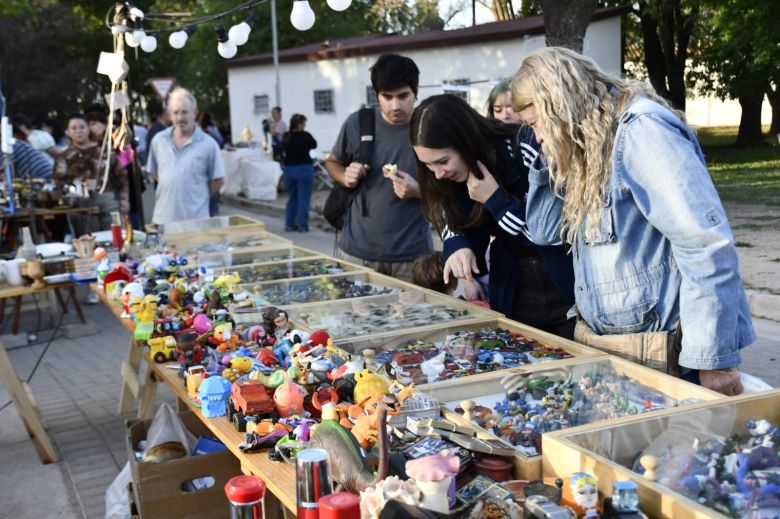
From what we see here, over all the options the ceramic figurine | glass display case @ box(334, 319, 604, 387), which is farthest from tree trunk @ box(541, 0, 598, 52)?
the ceramic figurine

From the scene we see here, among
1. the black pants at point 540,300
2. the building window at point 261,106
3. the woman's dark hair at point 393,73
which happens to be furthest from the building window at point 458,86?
the black pants at point 540,300

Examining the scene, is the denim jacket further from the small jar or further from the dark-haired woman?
the dark-haired woman

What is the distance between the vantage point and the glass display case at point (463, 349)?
232 centimetres

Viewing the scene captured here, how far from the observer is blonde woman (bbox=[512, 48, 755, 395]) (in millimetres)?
1868

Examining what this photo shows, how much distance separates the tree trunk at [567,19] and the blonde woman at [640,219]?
→ 9641 millimetres

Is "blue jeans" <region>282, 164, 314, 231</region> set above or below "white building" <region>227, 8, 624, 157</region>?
below

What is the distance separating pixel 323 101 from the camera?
73.5ft

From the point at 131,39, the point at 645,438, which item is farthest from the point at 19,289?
the point at 645,438

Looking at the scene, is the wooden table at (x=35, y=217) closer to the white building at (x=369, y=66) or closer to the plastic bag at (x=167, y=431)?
the plastic bag at (x=167, y=431)

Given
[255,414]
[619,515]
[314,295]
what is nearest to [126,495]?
[314,295]

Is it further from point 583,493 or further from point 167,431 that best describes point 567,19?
point 583,493

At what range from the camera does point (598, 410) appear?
1.92 meters

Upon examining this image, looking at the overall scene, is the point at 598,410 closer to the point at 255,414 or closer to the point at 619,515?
the point at 619,515

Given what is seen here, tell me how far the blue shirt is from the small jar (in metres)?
4.54
